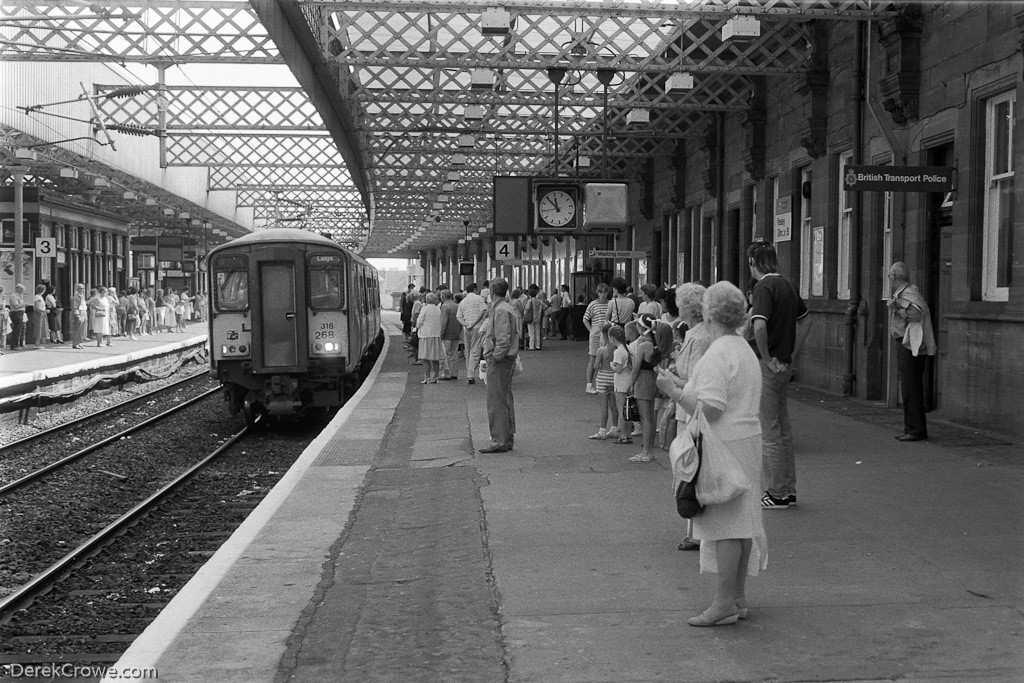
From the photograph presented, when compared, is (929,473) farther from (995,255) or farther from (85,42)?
(85,42)

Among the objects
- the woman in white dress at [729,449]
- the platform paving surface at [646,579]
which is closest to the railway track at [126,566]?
the platform paving surface at [646,579]

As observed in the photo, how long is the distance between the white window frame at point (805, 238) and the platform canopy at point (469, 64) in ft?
6.31

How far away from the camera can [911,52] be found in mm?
15641

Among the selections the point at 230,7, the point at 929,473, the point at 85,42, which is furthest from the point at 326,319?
the point at 929,473

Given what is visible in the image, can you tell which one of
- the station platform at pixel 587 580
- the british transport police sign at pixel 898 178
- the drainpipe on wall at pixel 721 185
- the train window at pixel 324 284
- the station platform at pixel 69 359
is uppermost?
the drainpipe on wall at pixel 721 185

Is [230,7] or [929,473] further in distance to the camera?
[230,7]

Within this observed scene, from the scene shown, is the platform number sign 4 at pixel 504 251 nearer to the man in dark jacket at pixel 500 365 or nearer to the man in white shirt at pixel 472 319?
the man in white shirt at pixel 472 319

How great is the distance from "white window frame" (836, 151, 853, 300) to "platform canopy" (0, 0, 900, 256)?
74.7 inches

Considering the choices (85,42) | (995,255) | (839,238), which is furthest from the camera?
(85,42)

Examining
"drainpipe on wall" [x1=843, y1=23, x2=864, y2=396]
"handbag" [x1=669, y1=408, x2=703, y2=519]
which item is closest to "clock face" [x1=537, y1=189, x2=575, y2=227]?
"drainpipe on wall" [x1=843, y1=23, x2=864, y2=396]

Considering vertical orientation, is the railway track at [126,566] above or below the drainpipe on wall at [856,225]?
below

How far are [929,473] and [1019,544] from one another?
114 inches

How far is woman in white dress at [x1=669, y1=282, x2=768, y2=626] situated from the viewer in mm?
5820

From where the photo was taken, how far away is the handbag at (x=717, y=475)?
5.79 metres
